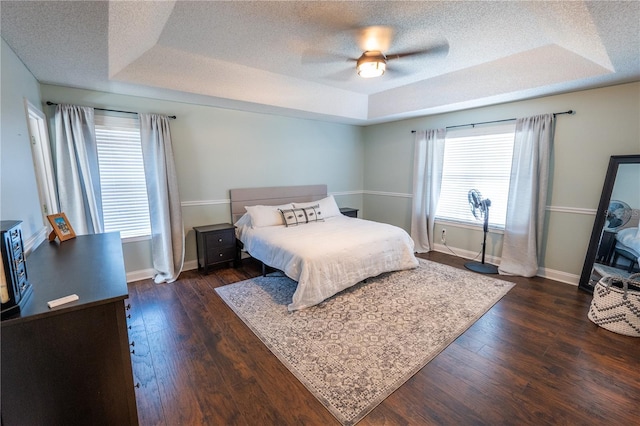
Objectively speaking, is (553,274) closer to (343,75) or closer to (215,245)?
(343,75)

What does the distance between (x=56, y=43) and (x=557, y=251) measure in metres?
5.52

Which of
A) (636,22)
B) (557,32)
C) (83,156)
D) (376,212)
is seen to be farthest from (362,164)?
(83,156)

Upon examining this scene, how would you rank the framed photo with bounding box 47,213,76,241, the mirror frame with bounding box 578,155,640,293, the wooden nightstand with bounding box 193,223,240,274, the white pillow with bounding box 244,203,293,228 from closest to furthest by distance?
the framed photo with bounding box 47,213,76,241, the mirror frame with bounding box 578,155,640,293, the wooden nightstand with bounding box 193,223,240,274, the white pillow with bounding box 244,203,293,228

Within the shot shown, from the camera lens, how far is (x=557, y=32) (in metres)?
2.31

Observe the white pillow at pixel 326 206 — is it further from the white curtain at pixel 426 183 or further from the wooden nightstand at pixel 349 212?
the white curtain at pixel 426 183

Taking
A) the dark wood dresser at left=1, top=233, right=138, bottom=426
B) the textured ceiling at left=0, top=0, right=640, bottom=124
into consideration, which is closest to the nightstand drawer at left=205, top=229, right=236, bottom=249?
the textured ceiling at left=0, top=0, right=640, bottom=124

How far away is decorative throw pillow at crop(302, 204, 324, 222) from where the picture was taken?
417 cm

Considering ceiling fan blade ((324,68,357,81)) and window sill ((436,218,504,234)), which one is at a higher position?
ceiling fan blade ((324,68,357,81))

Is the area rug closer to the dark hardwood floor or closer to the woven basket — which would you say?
the dark hardwood floor

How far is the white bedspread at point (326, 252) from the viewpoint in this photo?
2.81m

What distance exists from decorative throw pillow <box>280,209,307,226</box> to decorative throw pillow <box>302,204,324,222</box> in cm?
7

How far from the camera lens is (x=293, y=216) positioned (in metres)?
4.00

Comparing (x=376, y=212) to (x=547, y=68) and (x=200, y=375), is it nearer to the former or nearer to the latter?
(x=547, y=68)

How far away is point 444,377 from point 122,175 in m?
3.96
